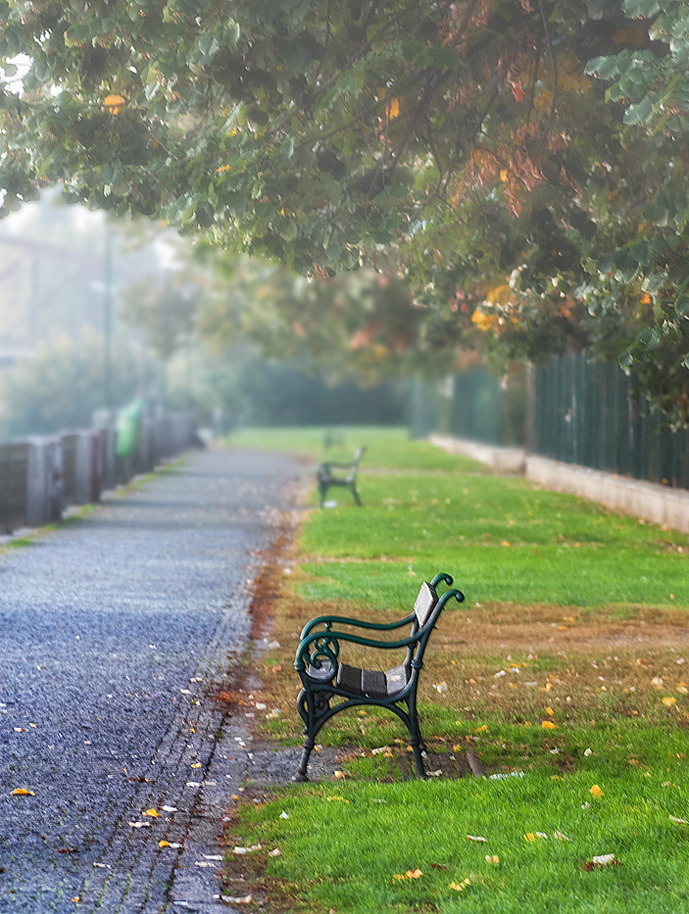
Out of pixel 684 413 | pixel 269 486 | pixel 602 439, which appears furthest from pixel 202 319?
pixel 684 413

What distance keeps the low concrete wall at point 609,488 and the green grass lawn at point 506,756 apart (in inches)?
136

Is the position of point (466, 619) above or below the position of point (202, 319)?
below

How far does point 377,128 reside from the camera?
380 inches

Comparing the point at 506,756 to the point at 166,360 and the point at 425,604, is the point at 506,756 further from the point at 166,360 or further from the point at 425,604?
the point at 166,360

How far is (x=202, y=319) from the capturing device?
47.8m

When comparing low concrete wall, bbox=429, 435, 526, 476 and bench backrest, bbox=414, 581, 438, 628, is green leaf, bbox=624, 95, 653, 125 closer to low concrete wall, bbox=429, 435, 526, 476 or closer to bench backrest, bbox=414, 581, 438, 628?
bench backrest, bbox=414, 581, 438, 628

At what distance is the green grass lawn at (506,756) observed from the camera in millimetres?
4379

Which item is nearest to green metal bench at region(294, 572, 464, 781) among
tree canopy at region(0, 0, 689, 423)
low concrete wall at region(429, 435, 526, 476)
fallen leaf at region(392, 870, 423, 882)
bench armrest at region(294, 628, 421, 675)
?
bench armrest at region(294, 628, 421, 675)

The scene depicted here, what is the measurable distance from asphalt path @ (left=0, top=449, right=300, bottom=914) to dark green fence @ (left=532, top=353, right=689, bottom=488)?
252 inches

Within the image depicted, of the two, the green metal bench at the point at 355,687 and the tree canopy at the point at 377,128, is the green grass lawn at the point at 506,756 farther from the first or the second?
the tree canopy at the point at 377,128

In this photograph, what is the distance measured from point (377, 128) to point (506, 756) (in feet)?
17.4

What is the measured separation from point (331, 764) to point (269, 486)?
20.1 m

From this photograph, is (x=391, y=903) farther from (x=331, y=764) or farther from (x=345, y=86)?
(x=345, y=86)

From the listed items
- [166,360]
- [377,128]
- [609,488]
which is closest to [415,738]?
[377,128]
